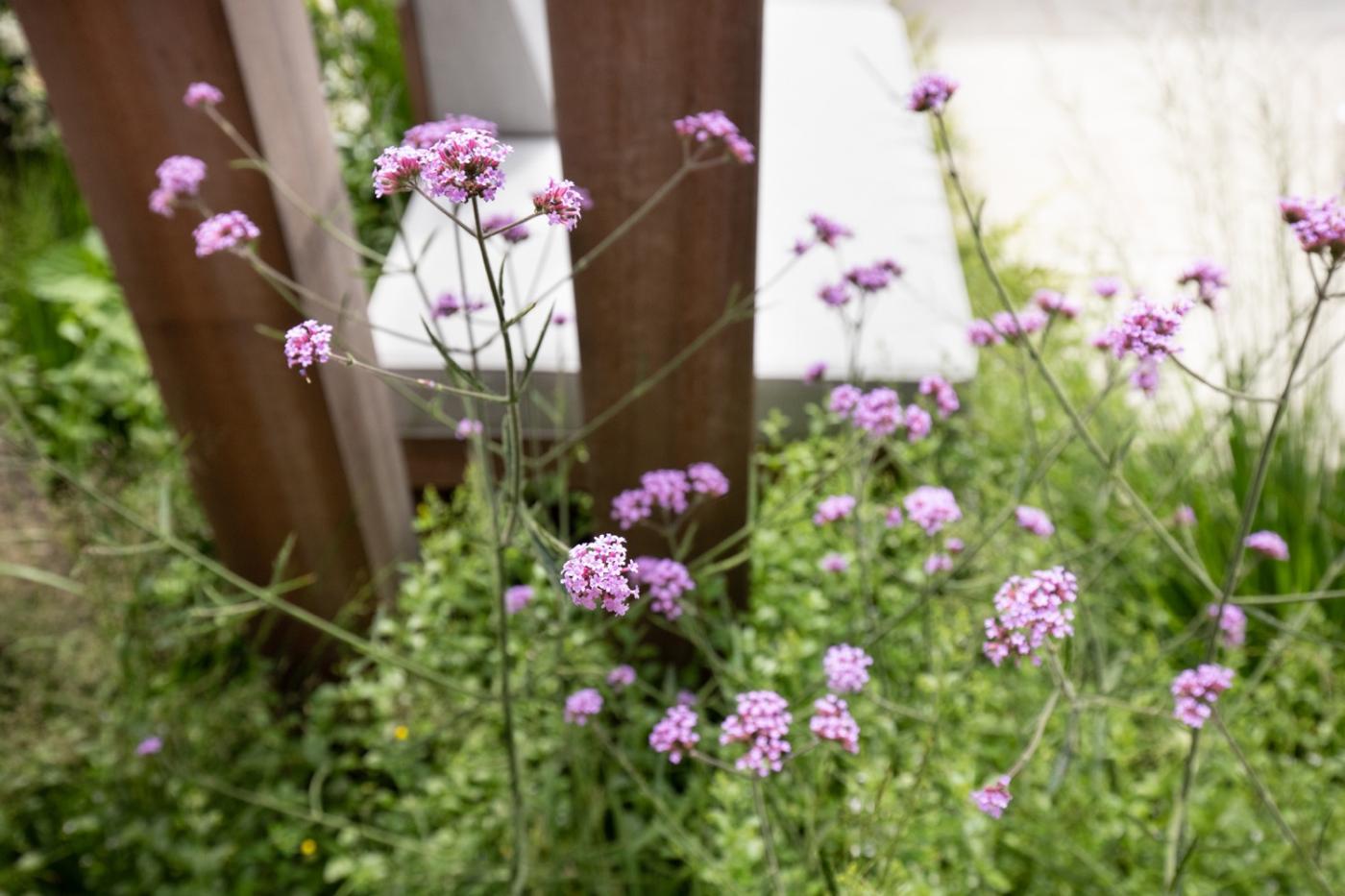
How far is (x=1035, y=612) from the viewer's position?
916mm

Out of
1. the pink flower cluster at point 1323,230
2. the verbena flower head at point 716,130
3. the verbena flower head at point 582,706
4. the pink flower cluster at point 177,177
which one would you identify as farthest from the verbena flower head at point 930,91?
the pink flower cluster at point 177,177

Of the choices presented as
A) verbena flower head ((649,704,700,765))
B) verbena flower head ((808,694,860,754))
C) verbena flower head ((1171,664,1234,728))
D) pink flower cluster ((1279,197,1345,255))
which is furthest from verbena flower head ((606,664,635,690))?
pink flower cluster ((1279,197,1345,255))

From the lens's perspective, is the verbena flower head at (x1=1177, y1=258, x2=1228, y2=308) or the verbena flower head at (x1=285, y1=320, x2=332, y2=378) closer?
the verbena flower head at (x1=285, y1=320, x2=332, y2=378)

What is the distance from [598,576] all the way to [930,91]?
702mm

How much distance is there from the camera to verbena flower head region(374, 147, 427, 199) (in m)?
0.70

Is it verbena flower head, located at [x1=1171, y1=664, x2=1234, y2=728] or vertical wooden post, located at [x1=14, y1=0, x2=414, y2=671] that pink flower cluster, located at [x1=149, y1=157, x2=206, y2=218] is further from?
verbena flower head, located at [x1=1171, y1=664, x2=1234, y2=728]

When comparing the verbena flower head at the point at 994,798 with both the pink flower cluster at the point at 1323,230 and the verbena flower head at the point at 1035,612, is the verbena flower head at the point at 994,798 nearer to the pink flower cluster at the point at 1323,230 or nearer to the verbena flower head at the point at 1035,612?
the verbena flower head at the point at 1035,612

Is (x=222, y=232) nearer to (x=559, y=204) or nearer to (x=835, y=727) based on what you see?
(x=559, y=204)

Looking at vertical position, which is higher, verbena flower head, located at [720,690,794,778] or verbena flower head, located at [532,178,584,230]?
verbena flower head, located at [532,178,584,230]

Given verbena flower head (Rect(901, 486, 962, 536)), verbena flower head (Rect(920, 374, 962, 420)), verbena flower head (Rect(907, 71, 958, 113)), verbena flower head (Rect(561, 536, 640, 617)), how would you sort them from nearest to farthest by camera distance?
verbena flower head (Rect(561, 536, 640, 617)) → verbena flower head (Rect(907, 71, 958, 113)) → verbena flower head (Rect(901, 486, 962, 536)) → verbena flower head (Rect(920, 374, 962, 420))

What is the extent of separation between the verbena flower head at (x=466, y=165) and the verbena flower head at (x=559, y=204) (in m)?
0.04

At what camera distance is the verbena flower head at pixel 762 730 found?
0.94m

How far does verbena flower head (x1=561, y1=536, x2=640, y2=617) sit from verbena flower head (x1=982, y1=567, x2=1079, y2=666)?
14.8 inches

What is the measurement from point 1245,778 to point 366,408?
57.0 inches
